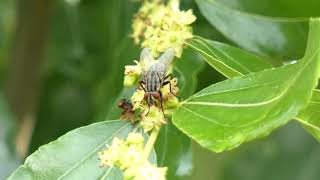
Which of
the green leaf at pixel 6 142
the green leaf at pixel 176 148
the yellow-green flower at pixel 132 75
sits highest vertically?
the yellow-green flower at pixel 132 75

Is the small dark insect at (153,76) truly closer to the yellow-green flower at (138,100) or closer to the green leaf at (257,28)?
the yellow-green flower at (138,100)

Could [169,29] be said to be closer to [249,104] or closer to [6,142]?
[249,104]

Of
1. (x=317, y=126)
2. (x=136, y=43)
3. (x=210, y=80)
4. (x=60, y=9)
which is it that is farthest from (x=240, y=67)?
(x=60, y=9)

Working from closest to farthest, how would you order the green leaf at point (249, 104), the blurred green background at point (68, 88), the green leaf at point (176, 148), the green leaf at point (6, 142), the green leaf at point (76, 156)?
the green leaf at point (249, 104), the green leaf at point (76, 156), the green leaf at point (176, 148), the green leaf at point (6, 142), the blurred green background at point (68, 88)

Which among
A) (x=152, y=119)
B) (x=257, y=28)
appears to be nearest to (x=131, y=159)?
(x=152, y=119)

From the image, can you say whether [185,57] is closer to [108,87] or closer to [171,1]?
[171,1]

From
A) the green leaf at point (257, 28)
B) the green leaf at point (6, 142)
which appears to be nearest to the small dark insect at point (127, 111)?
the green leaf at point (257, 28)
